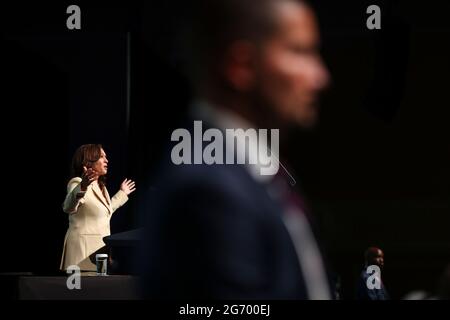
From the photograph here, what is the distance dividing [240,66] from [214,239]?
196 mm

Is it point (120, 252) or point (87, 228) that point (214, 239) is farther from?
point (87, 228)

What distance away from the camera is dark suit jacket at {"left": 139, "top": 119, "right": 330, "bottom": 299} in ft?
2.88

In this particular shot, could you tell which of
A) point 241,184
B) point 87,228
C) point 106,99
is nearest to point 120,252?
point 87,228

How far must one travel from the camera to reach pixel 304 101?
0.99 meters

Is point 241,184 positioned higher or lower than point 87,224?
higher

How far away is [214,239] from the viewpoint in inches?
34.5

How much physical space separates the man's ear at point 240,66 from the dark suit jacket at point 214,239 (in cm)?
9

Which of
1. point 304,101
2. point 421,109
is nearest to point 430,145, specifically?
point 421,109

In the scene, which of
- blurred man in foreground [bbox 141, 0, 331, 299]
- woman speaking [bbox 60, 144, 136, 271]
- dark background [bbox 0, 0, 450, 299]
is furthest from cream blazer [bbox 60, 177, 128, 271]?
blurred man in foreground [bbox 141, 0, 331, 299]

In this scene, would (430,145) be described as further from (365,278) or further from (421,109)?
(365,278)

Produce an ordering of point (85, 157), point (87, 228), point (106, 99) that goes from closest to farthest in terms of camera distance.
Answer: point (85, 157), point (87, 228), point (106, 99)

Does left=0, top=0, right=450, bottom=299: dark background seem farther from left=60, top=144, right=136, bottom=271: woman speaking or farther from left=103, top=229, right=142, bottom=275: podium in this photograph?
left=103, top=229, right=142, bottom=275: podium

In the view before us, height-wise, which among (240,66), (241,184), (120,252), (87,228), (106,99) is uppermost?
(106,99)

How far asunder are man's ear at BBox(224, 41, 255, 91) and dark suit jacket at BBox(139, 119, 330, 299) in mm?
91
